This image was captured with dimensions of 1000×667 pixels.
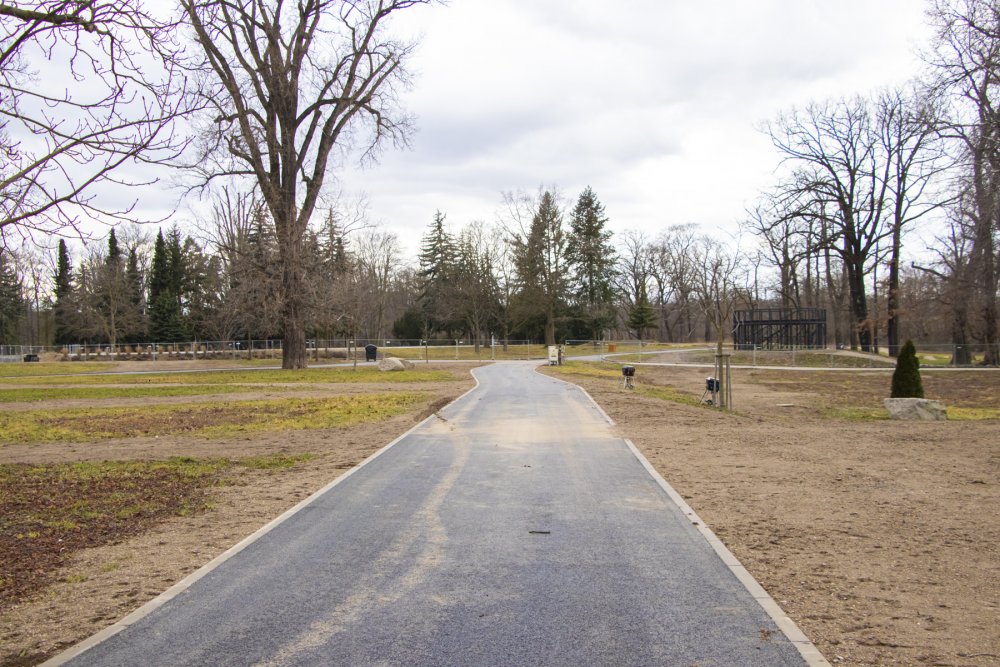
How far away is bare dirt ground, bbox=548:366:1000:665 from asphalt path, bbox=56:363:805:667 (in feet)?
1.67

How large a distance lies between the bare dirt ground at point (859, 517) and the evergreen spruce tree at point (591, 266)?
53303 mm

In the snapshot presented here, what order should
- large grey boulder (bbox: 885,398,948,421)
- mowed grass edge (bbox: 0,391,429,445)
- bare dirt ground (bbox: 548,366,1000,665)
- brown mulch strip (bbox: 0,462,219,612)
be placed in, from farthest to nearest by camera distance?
large grey boulder (bbox: 885,398,948,421)
mowed grass edge (bbox: 0,391,429,445)
brown mulch strip (bbox: 0,462,219,612)
bare dirt ground (bbox: 548,366,1000,665)

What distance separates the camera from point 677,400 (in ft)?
71.3

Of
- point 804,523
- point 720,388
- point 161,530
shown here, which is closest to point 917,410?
Result: point 720,388

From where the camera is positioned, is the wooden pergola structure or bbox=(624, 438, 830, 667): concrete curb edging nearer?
bbox=(624, 438, 830, 667): concrete curb edging

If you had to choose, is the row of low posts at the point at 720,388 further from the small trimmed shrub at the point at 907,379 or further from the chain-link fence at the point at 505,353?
the chain-link fence at the point at 505,353

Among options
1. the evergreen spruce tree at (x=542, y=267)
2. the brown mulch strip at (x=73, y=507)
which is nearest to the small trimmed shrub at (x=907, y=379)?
the brown mulch strip at (x=73, y=507)

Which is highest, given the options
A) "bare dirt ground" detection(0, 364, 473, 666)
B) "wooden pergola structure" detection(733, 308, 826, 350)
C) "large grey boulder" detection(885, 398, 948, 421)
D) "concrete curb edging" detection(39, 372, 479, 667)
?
"wooden pergola structure" detection(733, 308, 826, 350)

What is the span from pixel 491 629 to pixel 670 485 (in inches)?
202

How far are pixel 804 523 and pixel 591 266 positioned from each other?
216 feet

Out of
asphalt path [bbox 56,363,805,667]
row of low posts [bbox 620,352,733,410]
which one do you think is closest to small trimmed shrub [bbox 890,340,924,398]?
Answer: row of low posts [bbox 620,352,733,410]

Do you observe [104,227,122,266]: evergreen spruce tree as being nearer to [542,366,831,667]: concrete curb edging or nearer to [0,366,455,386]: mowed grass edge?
[0,366,455,386]: mowed grass edge

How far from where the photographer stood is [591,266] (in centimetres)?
7200

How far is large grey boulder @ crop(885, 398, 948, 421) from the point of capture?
16.9 metres
